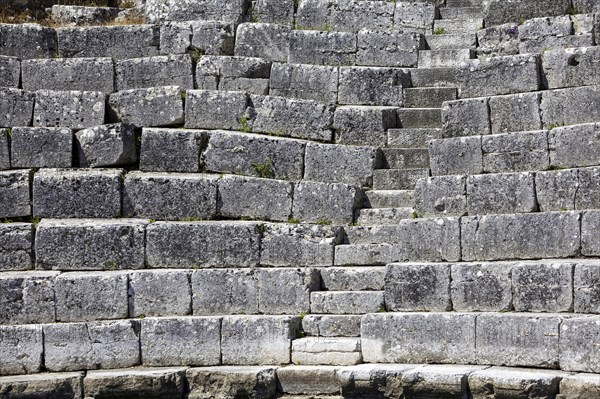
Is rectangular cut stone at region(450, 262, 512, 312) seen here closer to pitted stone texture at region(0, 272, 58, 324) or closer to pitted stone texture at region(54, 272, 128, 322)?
pitted stone texture at region(54, 272, 128, 322)

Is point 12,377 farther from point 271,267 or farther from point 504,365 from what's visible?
point 504,365

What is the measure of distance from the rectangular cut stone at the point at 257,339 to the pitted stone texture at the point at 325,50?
15.5 ft

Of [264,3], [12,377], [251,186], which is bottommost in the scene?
[12,377]

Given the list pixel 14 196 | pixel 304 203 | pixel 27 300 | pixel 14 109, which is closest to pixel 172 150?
pixel 304 203

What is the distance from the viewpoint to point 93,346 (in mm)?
15117

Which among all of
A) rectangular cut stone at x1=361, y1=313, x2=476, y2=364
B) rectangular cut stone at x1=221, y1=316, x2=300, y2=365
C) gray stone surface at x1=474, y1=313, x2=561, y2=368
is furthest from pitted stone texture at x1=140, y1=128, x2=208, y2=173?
gray stone surface at x1=474, y1=313, x2=561, y2=368

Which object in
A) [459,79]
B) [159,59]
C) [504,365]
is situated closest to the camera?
[504,365]

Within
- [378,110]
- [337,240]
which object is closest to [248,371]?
[337,240]

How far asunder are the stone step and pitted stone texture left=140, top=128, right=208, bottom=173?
3.00m

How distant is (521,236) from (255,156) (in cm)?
413

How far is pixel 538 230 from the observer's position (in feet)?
45.6

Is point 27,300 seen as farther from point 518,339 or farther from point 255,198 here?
point 518,339

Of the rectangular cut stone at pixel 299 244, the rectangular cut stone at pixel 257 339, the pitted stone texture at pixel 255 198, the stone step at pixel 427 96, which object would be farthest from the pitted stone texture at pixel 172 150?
the stone step at pixel 427 96

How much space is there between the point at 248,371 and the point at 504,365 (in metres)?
3.05
